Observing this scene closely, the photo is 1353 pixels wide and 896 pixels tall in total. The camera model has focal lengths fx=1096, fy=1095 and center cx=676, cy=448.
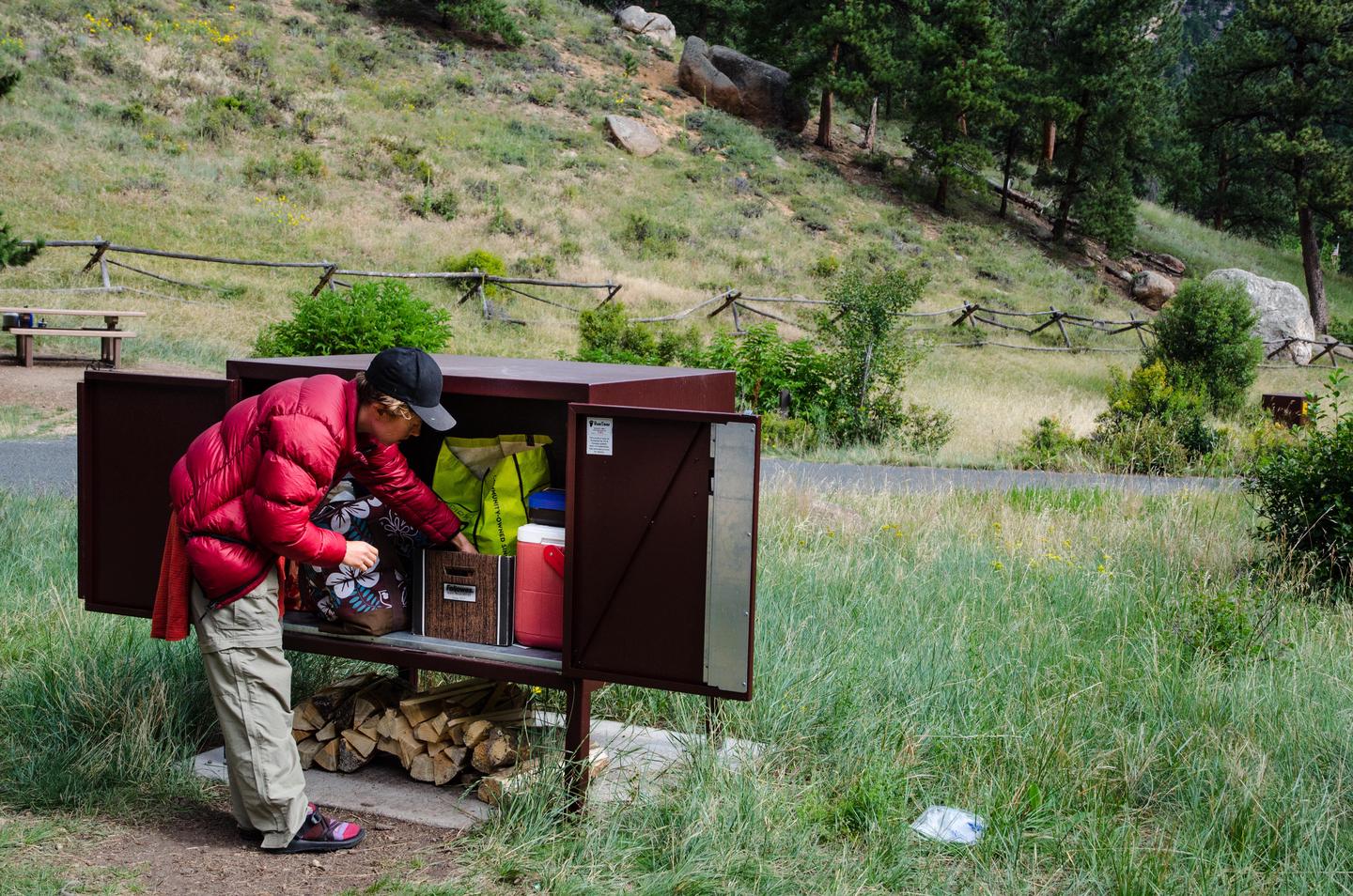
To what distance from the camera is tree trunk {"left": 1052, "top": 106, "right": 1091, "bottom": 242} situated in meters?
37.3

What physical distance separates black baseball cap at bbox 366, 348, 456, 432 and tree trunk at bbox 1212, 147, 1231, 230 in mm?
52650

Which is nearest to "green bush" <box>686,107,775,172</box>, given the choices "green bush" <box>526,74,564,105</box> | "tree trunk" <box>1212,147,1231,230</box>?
"green bush" <box>526,74,564,105</box>

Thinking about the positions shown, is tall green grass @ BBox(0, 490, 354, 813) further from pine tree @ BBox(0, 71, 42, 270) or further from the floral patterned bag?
pine tree @ BBox(0, 71, 42, 270)

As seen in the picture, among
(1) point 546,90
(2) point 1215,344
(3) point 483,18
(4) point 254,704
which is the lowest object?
(4) point 254,704

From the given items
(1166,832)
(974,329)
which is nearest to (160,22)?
(974,329)

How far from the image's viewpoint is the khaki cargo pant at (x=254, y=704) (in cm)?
353

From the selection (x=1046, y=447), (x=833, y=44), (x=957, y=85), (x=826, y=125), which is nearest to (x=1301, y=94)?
(x=957, y=85)

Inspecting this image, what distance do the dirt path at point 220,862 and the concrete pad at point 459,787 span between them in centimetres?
15

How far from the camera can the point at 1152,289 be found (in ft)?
122

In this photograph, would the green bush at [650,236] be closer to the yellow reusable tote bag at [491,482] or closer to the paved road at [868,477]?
the paved road at [868,477]

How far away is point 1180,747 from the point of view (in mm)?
4094

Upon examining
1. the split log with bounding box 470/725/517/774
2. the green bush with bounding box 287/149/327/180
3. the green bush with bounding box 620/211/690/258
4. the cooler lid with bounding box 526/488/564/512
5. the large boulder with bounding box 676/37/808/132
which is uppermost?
the large boulder with bounding box 676/37/808/132

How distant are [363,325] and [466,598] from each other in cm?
A: 873

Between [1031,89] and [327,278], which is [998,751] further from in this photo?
[1031,89]
